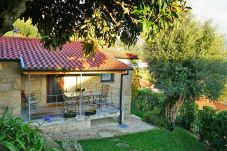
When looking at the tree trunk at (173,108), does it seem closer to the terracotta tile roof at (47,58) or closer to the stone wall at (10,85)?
the terracotta tile roof at (47,58)


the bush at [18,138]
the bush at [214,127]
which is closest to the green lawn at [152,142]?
the bush at [214,127]

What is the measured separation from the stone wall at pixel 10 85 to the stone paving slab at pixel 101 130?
192cm

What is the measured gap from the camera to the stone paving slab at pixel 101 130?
11.5 m

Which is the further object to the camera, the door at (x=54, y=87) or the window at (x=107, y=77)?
the window at (x=107, y=77)

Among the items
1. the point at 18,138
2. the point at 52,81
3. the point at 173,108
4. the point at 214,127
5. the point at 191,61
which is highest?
the point at 191,61

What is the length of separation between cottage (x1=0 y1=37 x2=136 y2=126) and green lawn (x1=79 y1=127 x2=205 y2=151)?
6.74ft

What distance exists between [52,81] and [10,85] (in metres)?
2.84

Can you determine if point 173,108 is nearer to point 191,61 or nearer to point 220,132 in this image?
point 191,61

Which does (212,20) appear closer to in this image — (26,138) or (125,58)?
(125,58)

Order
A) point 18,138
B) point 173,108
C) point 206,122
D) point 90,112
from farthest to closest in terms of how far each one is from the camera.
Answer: point 173,108 < point 90,112 < point 206,122 < point 18,138

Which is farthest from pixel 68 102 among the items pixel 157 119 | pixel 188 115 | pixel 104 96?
pixel 188 115

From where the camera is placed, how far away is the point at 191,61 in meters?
13.5

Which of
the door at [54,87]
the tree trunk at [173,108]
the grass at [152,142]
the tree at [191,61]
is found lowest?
the grass at [152,142]

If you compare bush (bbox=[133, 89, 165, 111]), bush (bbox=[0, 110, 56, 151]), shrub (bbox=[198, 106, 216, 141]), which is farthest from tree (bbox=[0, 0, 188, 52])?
bush (bbox=[133, 89, 165, 111])
